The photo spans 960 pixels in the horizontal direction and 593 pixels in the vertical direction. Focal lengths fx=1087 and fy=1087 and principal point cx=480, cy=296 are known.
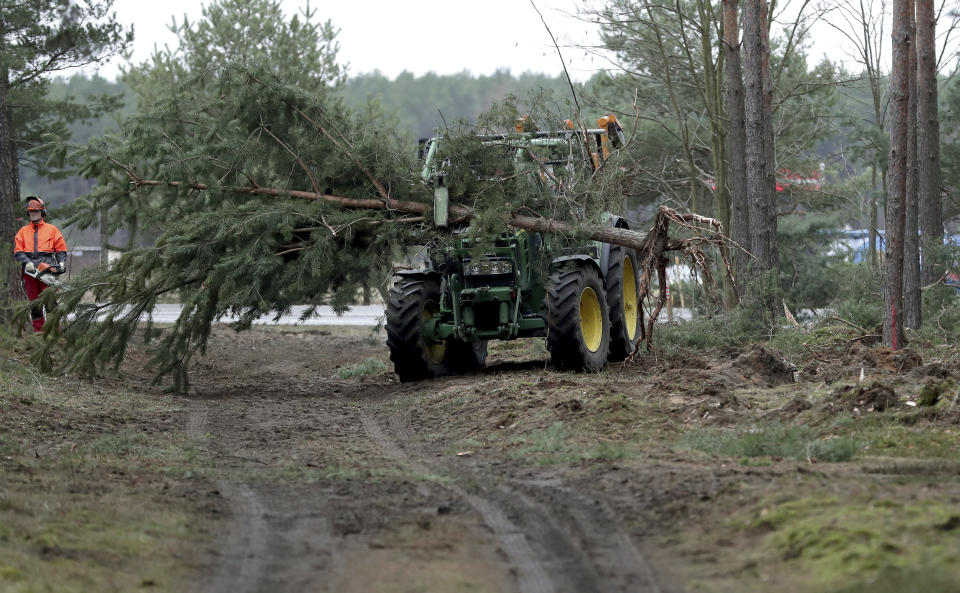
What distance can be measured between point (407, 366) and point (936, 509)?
8.13 m

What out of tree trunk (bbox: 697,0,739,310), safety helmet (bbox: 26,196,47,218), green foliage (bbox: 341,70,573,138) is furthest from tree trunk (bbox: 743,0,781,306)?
green foliage (bbox: 341,70,573,138)

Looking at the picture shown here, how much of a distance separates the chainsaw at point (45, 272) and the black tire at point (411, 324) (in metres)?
4.68

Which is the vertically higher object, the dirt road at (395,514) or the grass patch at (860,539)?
the grass patch at (860,539)

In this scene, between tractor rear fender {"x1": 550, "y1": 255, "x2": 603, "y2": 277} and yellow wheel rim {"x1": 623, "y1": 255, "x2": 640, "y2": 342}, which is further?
yellow wheel rim {"x1": 623, "y1": 255, "x2": 640, "y2": 342}

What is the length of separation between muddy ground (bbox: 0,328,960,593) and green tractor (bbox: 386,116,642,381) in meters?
0.59

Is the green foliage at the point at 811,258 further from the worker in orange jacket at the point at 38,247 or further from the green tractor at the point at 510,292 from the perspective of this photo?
the worker in orange jacket at the point at 38,247

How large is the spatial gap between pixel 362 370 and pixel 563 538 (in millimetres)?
10098

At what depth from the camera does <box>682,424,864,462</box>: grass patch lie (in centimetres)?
717

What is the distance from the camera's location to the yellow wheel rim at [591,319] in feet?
42.2

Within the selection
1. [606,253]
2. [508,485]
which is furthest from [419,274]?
[508,485]

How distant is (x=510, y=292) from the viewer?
1196cm

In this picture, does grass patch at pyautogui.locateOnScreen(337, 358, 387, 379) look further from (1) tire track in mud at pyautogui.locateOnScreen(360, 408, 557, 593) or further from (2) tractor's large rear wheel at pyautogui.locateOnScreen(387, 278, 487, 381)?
(1) tire track in mud at pyautogui.locateOnScreen(360, 408, 557, 593)

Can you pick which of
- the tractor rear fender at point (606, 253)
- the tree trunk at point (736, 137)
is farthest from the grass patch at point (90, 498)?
the tree trunk at point (736, 137)

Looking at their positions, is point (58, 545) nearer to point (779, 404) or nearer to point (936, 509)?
point (936, 509)
